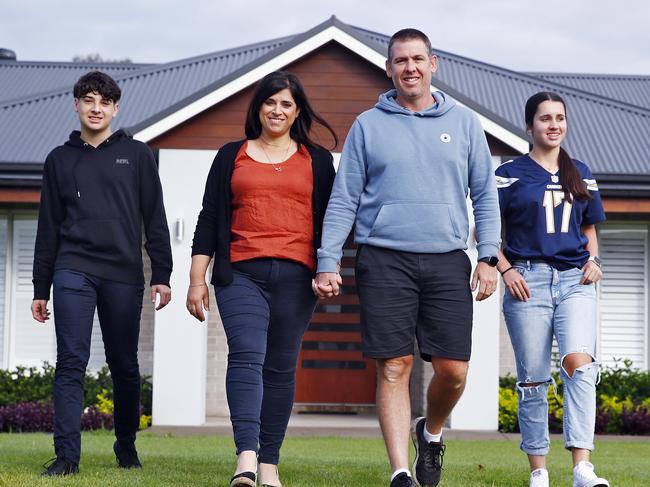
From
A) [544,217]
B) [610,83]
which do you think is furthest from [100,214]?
[610,83]

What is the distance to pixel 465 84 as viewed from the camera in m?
18.7

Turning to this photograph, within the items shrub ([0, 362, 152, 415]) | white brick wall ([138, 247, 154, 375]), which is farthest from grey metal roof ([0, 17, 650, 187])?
shrub ([0, 362, 152, 415])

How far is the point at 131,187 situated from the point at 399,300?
1732mm

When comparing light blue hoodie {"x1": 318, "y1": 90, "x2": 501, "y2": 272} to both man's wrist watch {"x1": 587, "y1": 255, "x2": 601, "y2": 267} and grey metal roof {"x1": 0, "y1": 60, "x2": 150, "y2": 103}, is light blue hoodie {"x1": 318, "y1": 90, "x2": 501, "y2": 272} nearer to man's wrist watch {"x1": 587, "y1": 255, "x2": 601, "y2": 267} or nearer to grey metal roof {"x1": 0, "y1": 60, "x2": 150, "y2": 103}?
man's wrist watch {"x1": 587, "y1": 255, "x2": 601, "y2": 267}

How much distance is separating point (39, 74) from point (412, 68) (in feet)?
56.5

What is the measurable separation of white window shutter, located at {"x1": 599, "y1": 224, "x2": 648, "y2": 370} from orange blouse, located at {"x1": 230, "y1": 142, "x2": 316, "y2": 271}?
973 cm

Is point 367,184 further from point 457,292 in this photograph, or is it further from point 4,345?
point 4,345

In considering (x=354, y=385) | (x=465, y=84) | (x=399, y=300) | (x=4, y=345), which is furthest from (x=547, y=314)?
(x=465, y=84)

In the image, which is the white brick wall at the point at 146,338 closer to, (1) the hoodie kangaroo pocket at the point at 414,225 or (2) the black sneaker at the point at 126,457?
(2) the black sneaker at the point at 126,457

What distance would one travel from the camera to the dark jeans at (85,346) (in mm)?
5719

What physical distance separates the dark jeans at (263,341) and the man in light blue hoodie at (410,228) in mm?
222

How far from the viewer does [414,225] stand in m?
5.23

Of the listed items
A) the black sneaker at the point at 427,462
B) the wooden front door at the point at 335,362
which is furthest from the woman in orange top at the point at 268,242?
the wooden front door at the point at 335,362

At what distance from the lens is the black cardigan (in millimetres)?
5438
